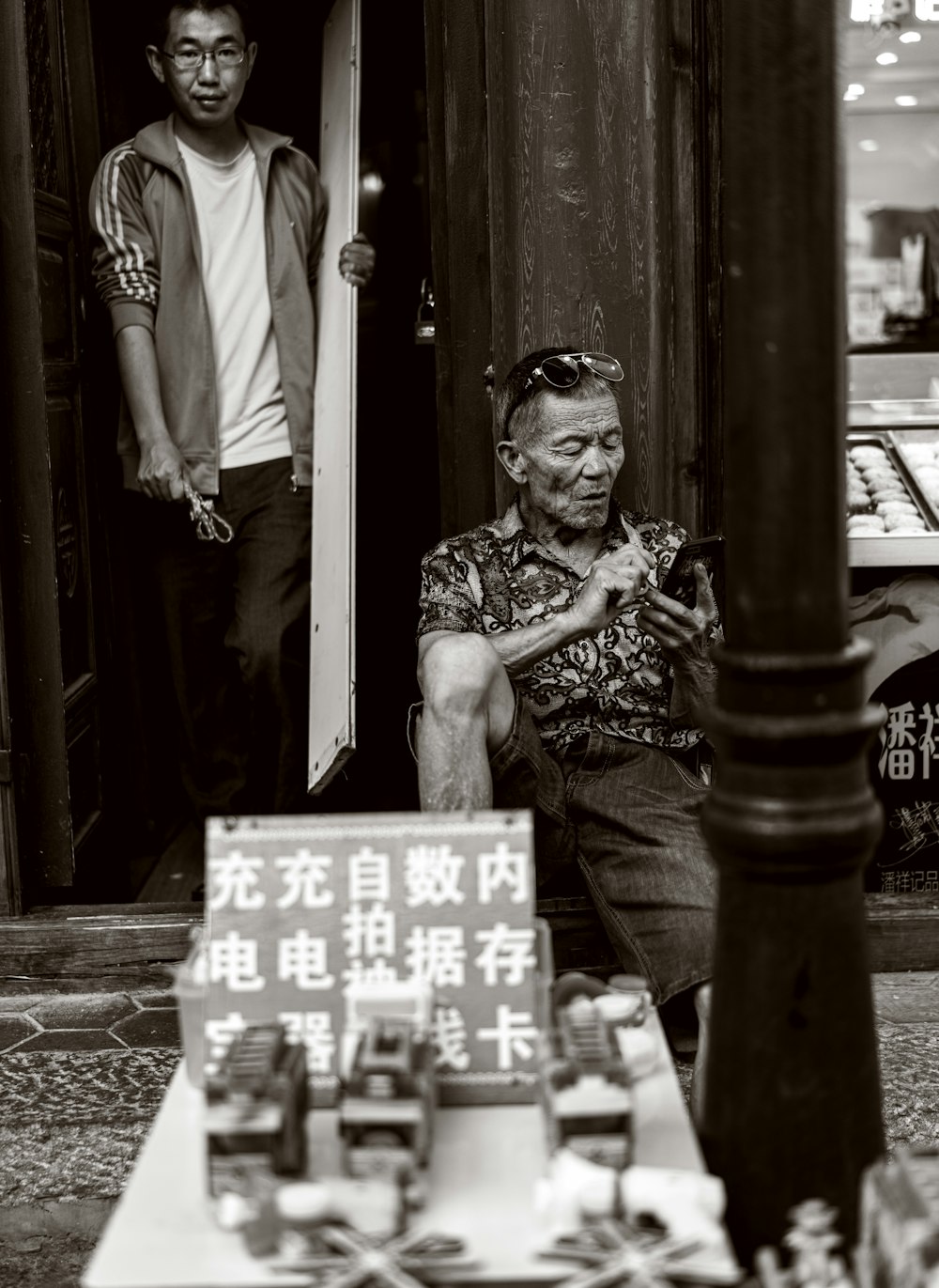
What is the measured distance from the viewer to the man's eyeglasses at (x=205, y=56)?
4.34m

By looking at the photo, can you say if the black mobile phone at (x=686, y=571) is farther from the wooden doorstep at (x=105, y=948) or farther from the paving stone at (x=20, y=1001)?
the paving stone at (x=20, y=1001)

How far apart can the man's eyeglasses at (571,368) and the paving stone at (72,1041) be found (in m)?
1.79

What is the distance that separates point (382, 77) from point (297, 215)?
4.80 feet

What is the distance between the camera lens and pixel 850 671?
177 cm

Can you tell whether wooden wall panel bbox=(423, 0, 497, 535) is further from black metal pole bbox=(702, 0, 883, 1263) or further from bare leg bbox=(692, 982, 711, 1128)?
black metal pole bbox=(702, 0, 883, 1263)

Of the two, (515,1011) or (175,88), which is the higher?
(175,88)

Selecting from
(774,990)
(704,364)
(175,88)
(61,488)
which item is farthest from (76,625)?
(774,990)

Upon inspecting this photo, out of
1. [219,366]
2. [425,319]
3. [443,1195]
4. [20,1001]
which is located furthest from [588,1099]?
[425,319]

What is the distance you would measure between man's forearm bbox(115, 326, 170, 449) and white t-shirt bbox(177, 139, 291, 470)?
0.23 metres

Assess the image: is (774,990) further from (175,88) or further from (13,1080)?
(175,88)

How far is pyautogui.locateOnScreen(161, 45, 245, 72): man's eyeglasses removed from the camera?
14.3ft

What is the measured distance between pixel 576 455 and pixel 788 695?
5.79 ft

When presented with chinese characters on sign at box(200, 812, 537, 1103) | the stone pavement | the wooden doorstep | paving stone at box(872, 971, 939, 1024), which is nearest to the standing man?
the wooden doorstep

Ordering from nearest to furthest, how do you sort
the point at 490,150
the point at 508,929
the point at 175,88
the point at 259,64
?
the point at 508,929
the point at 490,150
the point at 175,88
the point at 259,64
